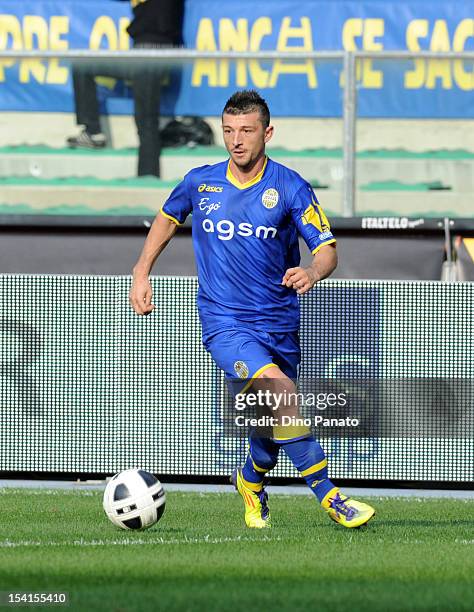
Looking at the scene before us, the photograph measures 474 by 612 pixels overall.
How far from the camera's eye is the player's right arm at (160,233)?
754 centimetres

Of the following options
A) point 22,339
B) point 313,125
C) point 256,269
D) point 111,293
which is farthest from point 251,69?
point 256,269

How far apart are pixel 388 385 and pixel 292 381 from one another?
3.28 metres

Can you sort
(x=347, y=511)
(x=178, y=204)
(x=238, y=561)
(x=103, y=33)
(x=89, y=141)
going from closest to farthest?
(x=238, y=561) < (x=347, y=511) < (x=178, y=204) < (x=89, y=141) < (x=103, y=33)

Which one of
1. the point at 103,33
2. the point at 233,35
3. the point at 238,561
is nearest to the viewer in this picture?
the point at 238,561

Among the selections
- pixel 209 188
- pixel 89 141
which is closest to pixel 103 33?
pixel 89 141

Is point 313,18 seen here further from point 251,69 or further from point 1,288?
point 1,288

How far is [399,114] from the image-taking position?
36.2 feet

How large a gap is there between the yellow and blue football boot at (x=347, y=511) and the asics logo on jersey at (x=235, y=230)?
1.44m

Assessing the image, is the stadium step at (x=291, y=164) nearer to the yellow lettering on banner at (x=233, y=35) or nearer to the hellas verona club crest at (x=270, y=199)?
the hellas verona club crest at (x=270, y=199)

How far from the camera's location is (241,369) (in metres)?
7.28

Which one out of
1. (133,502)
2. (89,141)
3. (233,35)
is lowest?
(133,502)

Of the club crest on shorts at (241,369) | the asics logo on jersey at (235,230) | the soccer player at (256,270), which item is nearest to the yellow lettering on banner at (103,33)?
the soccer player at (256,270)

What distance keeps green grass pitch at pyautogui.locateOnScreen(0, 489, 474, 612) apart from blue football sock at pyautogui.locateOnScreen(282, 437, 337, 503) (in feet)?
0.79

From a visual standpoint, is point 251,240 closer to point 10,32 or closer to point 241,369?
point 241,369
